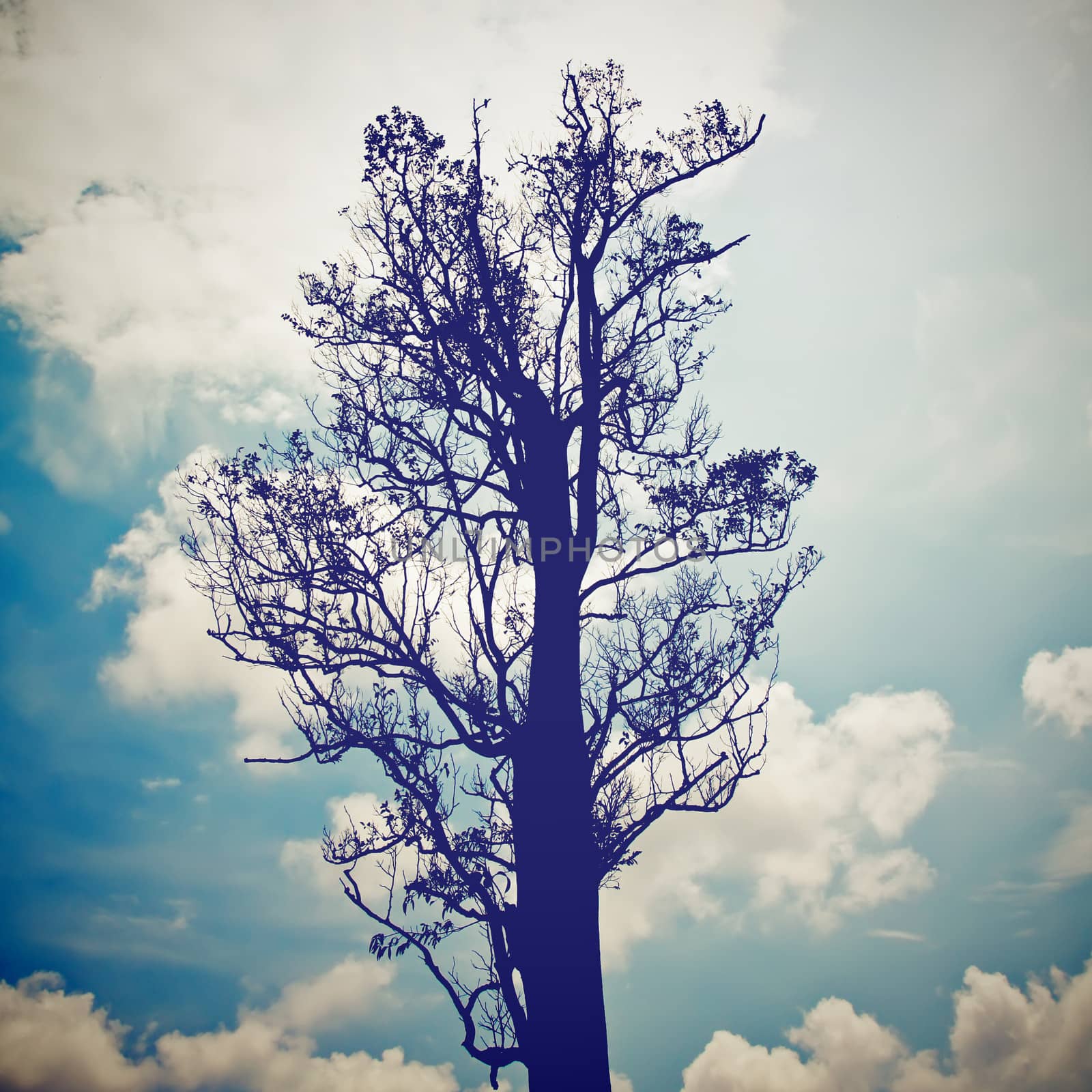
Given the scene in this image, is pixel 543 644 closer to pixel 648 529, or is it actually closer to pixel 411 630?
pixel 411 630

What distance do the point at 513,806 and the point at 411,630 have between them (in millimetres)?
1692

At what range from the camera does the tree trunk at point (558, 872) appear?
198 inches

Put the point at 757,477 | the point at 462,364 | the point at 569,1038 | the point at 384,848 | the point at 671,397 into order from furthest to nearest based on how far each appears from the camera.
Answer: the point at 671,397 < the point at 462,364 < the point at 757,477 < the point at 384,848 < the point at 569,1038

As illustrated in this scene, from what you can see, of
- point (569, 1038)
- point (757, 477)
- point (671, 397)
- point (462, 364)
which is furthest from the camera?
point (671, 397)

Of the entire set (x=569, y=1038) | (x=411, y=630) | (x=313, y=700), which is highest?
(x=411, y=630)

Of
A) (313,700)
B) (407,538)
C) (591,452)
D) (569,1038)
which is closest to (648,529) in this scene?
(591,452)

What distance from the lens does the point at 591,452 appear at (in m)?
7.39

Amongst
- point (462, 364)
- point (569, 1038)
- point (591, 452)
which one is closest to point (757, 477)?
point (591, 452)

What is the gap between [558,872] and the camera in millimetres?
5430

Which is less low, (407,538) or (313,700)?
(407,538)

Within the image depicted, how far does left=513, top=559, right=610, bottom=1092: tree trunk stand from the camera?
503 cm

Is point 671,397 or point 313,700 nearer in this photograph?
point 313,700

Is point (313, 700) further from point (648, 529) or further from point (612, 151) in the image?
point (612, 151)

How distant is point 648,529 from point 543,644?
5.42ft
